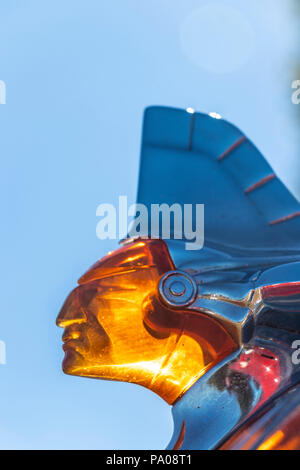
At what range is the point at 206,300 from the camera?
2.22m

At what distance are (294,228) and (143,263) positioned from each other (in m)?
0.67

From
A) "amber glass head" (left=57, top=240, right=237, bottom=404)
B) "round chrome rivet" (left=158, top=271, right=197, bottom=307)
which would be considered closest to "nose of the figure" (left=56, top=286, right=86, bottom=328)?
"amber glass head" (left=57, top=240, right=237, bottom=404)

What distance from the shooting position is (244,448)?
1.89 metres

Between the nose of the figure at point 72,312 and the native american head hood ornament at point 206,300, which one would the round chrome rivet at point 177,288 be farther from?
the nose of the figure at point 72,312

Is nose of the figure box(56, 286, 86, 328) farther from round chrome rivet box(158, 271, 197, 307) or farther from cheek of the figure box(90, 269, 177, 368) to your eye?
round chrome rivet box(158, 271, 197, 307)

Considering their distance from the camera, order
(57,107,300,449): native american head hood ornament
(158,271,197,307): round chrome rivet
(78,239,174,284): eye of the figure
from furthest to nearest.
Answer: (78,239,174,284): eye of the figure < (158,271,197,307): round chrome rivet < (57,107,300,449): native american head hood ornament

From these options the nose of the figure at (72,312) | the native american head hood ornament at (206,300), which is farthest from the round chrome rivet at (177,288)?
the nose of the figure at (72,312)

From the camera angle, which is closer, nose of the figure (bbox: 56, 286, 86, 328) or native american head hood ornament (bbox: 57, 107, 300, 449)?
native american head hood ornament (bbox: 57, 107, 300, 449)

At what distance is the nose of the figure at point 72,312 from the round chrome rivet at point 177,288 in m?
0.37

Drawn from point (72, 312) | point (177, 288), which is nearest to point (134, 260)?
point (177, 288)

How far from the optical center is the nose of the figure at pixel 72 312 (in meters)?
2.36

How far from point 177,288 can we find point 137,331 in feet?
0.83

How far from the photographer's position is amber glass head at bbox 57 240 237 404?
227cm
